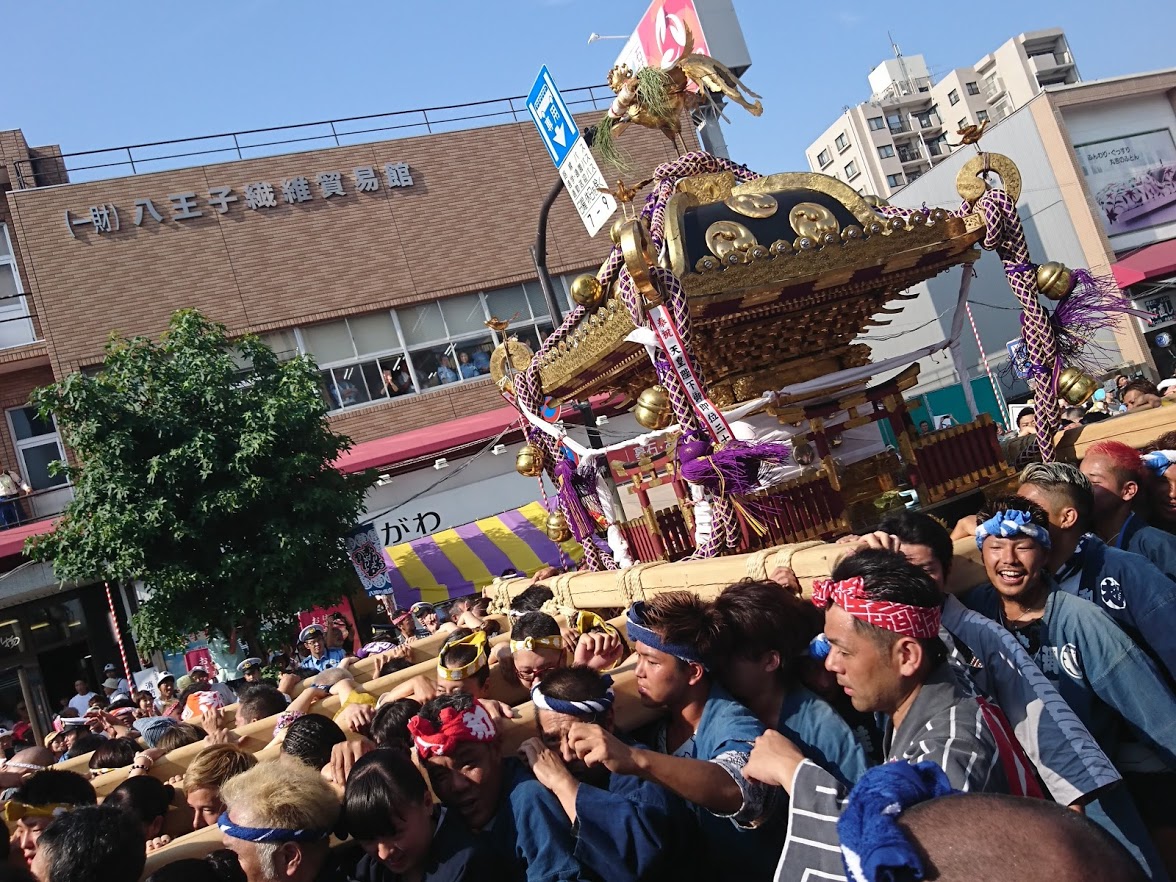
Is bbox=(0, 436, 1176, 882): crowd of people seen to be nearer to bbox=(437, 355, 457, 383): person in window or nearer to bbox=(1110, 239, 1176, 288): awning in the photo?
bbox=(437, 355, 457, 383): person in window

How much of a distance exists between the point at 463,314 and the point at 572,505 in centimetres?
1023

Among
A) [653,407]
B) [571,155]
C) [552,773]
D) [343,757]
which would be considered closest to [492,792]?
[552,773]

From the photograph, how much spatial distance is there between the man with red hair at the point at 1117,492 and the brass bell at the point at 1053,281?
2582mm

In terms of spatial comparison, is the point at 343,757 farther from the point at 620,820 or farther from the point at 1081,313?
the point at 1081,313

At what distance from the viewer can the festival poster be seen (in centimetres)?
1969

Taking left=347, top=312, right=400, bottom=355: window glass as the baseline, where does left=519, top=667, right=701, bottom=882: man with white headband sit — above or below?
below

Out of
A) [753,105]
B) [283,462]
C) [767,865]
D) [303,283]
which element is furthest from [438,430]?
[767,865]

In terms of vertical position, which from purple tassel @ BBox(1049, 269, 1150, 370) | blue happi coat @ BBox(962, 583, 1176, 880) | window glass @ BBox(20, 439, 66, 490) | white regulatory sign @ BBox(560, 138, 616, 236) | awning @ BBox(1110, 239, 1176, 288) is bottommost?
blue happi coat @ BBox(962, 583, 1176, 880)

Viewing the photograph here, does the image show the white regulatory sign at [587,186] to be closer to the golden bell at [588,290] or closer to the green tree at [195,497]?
the golden bell at [588,290]

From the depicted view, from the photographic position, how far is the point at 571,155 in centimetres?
684

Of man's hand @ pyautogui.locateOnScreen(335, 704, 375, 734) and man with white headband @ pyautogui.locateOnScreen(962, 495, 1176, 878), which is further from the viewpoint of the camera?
man's hand @ pyautogui.locateOnScreen(335, 704, 375, 734)

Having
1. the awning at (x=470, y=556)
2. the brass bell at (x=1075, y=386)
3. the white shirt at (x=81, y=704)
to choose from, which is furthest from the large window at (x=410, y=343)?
the brass bell at (x=1075, y=386)

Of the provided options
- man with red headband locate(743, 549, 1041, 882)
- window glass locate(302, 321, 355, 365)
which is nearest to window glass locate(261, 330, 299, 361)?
window glass locate(302, 321, 355, 365)

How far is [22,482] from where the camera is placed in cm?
1446
